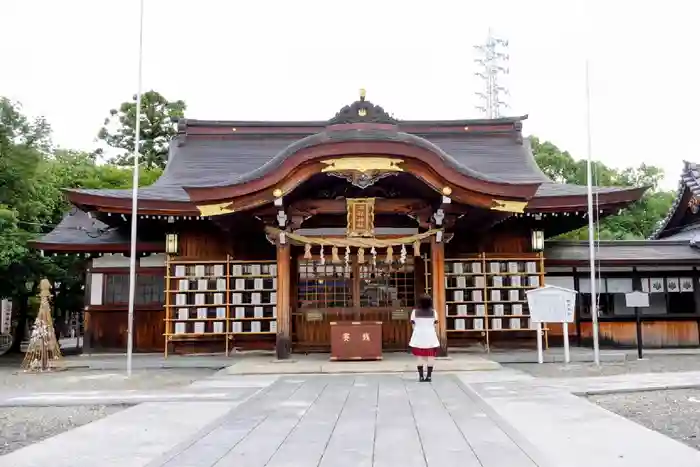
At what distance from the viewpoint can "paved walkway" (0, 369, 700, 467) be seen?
518cm

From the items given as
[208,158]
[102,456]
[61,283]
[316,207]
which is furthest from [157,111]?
[102,456]

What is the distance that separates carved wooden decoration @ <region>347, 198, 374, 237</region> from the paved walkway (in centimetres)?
424

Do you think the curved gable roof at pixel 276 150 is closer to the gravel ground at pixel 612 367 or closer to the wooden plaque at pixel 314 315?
the gravel ground at pixel 612 367

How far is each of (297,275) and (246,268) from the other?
4.10 ft

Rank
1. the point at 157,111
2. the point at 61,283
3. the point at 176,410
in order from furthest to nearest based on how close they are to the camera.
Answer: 1. the point at 157,111
2. the point at 61,283
3. the point at 176,410

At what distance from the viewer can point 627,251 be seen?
16281 mm

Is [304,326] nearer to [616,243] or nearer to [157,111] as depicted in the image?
[616,243]

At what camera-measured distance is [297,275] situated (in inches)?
582

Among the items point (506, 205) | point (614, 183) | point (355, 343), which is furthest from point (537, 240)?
point (614, 183)

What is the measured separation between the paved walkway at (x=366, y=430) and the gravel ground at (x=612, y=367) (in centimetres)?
165

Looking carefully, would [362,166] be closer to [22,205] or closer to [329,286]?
[329,286]

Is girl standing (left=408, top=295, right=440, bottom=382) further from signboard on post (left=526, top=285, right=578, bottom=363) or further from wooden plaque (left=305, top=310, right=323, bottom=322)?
wooden plaque (left=305, top=310, right=323, bottom=322)

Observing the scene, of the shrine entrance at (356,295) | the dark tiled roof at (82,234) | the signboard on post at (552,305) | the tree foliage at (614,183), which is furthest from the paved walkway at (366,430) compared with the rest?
the tree foliage at (614,183)

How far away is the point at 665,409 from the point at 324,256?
26.7 ft
